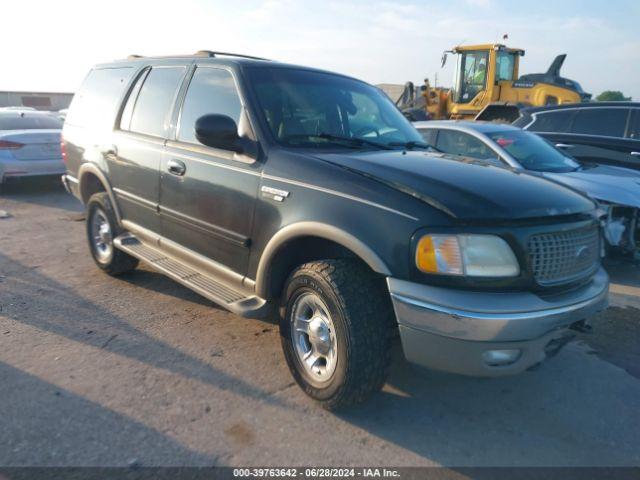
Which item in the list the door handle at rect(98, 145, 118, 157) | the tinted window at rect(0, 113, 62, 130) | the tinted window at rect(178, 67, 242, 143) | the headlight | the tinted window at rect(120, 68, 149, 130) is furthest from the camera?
the tinted window at rect(0, 113, 62, 130)

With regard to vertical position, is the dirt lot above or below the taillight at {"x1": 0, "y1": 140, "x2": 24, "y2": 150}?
below

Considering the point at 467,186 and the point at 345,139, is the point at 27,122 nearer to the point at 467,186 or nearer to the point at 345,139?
the point at 345,139

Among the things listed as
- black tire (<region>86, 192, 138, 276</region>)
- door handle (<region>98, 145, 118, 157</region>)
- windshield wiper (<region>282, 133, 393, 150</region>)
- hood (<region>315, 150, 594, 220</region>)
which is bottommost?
black tire (<region>86, 192, 138, 276</region>)

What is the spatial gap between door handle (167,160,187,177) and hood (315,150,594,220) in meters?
1.20

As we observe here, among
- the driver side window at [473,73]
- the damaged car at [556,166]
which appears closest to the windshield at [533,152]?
the damaged car at [556,166]

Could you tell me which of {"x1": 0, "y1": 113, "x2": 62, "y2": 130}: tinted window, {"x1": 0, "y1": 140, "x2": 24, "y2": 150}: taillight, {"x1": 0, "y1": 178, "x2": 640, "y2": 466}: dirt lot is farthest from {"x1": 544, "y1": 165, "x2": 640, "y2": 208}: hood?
{"x1": 0, "y1": 113, "x2": 62, "y2": 130}: tinted window

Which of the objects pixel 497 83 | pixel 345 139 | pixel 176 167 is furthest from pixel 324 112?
pixel 497 83

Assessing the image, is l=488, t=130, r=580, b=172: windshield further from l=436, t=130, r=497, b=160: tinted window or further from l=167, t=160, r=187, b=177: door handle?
l=167, t=160, r=187, b=177: door handle

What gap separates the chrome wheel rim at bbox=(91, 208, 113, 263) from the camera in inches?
199

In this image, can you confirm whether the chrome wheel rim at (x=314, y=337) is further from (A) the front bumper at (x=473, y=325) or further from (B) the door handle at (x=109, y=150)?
(B) the door handle at (x=109, y=150)

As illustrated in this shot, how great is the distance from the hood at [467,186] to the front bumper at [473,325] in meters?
0.41

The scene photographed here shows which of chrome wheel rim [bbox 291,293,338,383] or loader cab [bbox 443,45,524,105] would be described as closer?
chrome wheel rim [bbox 291,293,338,383]

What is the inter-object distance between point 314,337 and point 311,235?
1.96ft

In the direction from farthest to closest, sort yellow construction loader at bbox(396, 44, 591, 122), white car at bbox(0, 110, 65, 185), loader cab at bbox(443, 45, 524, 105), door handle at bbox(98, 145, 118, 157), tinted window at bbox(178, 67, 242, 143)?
1. loader cab at bbox(443, 45, 524, 105)
2. yellow construction loader at bbox(396, 44, 591, 122)
3. white car at bbox(0, 110, 65, 185)
4. door handle at bbox(98, 145, 118, 157)
5. tinted window at bbox(178, 67, 242, 143)
